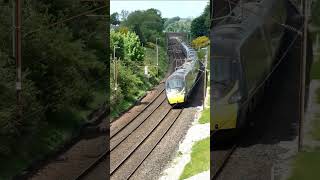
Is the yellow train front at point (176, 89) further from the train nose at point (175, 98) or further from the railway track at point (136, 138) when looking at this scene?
the railway track at point (136, 138)

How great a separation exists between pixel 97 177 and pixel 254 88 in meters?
3.39

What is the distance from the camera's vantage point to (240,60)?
8328 mm

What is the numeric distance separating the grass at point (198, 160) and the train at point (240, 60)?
4.00 ft

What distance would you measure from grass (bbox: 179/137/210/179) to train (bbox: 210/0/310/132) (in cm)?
122

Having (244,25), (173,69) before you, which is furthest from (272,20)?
(173,69)

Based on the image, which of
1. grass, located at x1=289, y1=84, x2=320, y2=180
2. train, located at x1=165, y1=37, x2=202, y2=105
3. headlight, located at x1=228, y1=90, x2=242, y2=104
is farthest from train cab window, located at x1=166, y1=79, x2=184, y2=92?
grass, located at x1=289, y1=84, x2=320, y2=180

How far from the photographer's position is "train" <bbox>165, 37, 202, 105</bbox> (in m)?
13.8

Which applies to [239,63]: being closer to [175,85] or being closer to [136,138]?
[136,138]

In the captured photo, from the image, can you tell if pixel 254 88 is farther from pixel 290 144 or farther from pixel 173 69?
pixel 173 69

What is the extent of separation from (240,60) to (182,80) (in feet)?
20.7

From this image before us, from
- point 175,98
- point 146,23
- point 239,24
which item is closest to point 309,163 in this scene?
point 239,24

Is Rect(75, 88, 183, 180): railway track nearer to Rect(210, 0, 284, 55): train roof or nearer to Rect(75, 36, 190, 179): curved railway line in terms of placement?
Rect(75, 36, 190, 179): curved railway line

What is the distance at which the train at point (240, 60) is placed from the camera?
8320 millimetres

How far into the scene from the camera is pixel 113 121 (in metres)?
13.1
